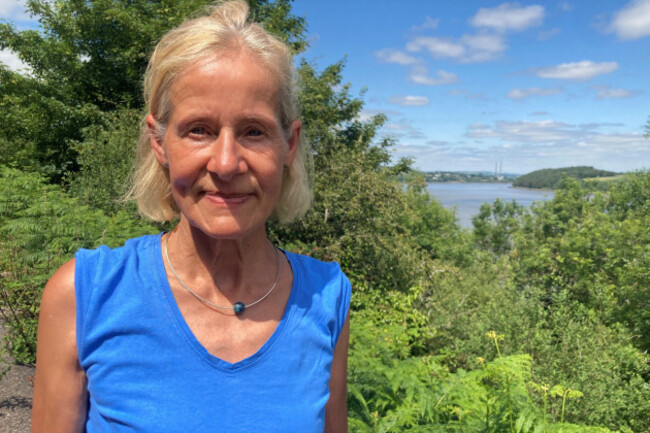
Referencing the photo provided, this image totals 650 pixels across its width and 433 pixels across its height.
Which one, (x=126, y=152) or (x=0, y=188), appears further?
(x=126, y=152)

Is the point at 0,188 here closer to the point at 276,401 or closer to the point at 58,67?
the point at 276,401

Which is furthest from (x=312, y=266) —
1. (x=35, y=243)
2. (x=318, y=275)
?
(x=35, y=243)

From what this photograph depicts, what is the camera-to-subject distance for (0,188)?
6.46 meters

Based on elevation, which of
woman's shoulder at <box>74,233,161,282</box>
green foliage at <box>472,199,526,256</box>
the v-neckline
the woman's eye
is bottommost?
green foliage at <box>472,199,526,256</box>

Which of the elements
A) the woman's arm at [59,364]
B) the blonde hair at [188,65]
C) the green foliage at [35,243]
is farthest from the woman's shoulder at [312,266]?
the green foliage at [35,243]

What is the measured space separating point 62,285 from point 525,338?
10.9 meters

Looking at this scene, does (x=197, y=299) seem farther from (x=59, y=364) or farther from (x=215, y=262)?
(x=59, y=364)

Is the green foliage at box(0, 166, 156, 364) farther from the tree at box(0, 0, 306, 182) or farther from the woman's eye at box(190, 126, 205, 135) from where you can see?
the tree at box(0, 0, 306, 182)

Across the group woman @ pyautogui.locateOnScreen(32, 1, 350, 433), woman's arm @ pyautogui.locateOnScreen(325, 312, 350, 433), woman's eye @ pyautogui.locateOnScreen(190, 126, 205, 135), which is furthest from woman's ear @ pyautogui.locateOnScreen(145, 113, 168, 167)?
woman's arm @ pyautogui.locateOnScreen(325, 312, 350, 433)

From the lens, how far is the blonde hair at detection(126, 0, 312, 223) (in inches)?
46.1

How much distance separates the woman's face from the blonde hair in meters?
0.03

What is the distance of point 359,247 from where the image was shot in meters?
11.5

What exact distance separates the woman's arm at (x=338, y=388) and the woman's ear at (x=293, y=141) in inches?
20.8

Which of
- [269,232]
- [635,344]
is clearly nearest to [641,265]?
[635,344]
